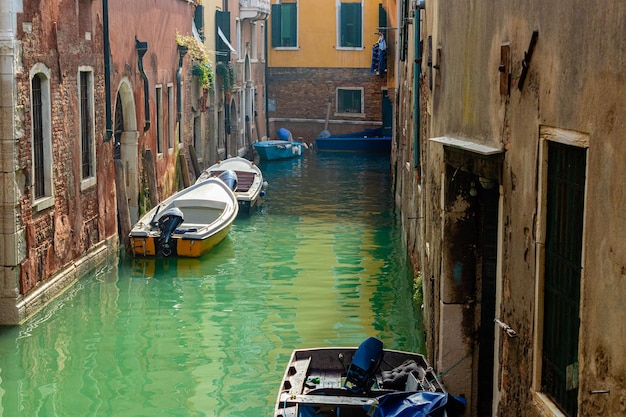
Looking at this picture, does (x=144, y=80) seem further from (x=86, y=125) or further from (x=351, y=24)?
(x=351, y=24)

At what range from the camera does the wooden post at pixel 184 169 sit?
1789 centimetres

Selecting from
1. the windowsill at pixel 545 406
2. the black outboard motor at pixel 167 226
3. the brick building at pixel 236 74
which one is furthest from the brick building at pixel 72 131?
the windowsill at pixel 545 406

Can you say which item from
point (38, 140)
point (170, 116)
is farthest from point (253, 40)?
point (38, 140)

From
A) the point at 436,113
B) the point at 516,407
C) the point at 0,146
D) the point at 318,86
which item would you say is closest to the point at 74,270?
the point at 0,146

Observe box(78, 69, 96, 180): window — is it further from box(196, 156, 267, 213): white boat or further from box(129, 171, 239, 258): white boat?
box(196, 156, 267, 213): white boat

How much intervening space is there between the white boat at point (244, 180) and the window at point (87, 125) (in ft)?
15.2

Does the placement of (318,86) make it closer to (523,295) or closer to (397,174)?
(397,174)

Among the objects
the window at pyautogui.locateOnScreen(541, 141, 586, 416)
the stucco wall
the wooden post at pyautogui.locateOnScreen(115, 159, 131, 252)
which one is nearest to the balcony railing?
the wooden post at pyautogui.locateOnScreen(115, 159, 131, 252)

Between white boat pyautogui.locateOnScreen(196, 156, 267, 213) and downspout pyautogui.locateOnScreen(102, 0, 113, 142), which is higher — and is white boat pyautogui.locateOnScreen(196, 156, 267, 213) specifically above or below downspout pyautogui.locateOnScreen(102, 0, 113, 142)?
below

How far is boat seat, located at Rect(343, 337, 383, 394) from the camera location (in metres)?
6.41

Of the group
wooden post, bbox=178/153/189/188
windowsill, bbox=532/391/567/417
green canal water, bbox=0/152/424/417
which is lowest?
green canal water, bbox=0/152/424/417

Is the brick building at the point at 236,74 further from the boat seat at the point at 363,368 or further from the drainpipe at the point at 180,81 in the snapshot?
the boat seat at the point at 363,368

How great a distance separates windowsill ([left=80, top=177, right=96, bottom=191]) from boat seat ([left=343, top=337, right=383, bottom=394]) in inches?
249

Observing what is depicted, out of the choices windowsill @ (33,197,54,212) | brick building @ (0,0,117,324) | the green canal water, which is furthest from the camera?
windowsill @ (33,197,54,212)
